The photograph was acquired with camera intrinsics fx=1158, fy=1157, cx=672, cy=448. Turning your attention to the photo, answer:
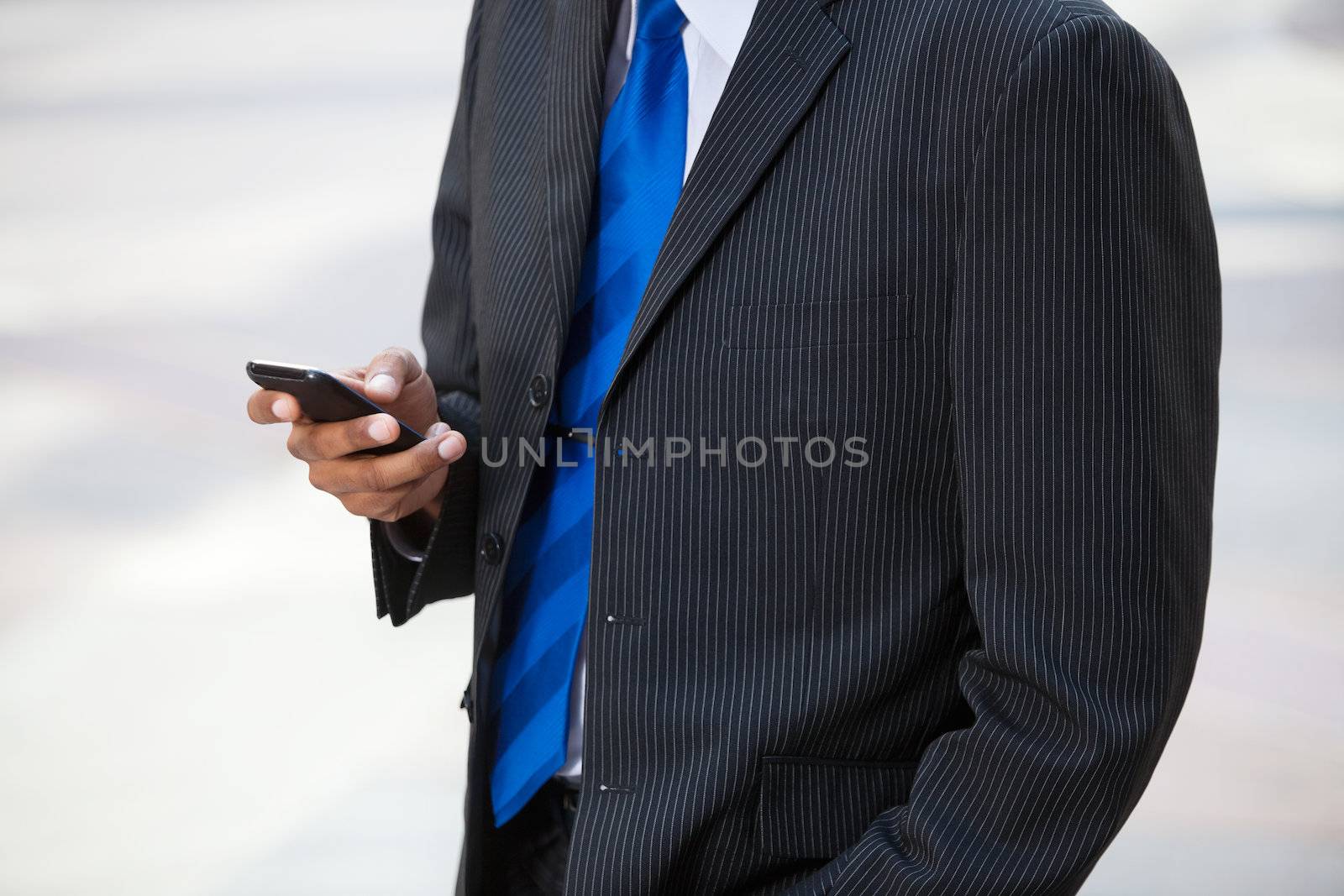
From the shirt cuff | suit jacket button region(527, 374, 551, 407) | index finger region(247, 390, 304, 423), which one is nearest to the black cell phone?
index finger region(247, 390, 304, 423)

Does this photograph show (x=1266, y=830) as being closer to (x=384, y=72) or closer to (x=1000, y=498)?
(x=1000, y=498)

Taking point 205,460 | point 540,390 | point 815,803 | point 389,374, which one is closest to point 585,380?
point 540,390

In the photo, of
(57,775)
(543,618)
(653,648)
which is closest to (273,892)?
(57,775)

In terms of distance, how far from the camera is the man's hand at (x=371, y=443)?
997 millimetres

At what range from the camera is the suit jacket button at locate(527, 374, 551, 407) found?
3.40 ft

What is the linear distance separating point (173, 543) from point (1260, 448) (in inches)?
85.6

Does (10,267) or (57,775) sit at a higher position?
(10,267)

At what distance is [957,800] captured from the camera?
0.84 meters

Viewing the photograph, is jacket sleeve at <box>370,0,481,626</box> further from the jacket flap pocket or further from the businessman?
the jacket flap pocket

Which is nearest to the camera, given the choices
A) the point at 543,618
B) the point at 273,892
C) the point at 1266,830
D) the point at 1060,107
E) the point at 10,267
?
the point at 1060,107

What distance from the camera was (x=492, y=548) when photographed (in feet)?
3.64

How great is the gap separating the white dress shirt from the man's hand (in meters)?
0.23

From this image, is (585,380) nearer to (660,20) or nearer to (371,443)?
(371,443)

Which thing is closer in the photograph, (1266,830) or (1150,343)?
(1150,343)
